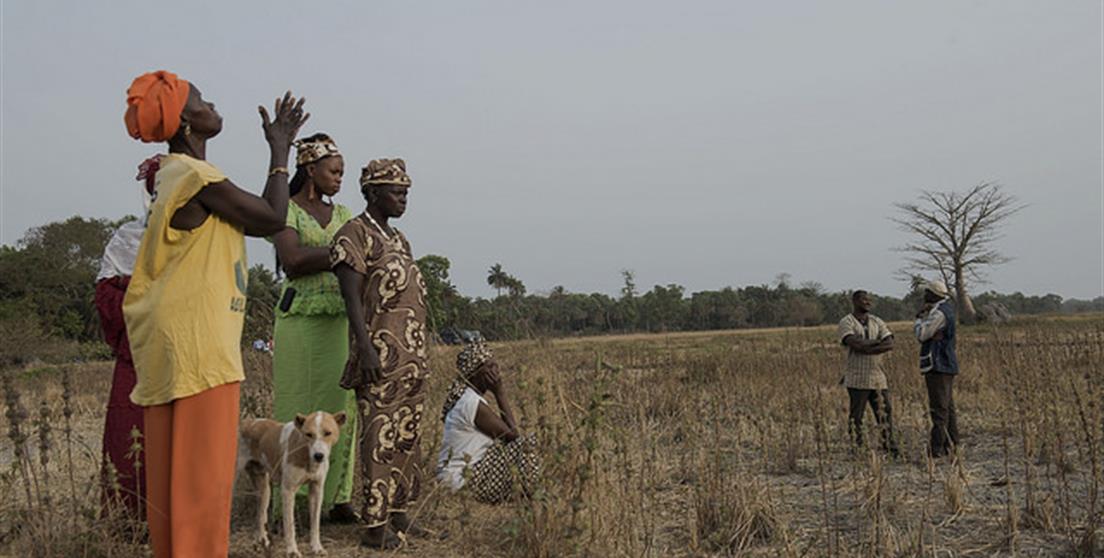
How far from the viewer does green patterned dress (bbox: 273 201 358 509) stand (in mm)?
3922

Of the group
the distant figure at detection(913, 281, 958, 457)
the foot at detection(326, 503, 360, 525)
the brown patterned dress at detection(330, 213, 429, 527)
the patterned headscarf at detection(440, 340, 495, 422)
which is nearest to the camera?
the brown patterned dress at detection(330, 213, 429, 527)

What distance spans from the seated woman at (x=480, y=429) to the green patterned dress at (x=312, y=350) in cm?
84

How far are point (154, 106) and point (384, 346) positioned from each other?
1.48 metres

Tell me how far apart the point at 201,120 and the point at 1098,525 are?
416cm

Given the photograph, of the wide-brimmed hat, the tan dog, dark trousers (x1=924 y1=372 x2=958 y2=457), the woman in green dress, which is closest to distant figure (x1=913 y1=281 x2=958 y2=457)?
dark trousers (x1=924 y1=372 x2=958 y2=457)

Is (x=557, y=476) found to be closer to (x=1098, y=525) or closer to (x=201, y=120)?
(x=201, y=120)

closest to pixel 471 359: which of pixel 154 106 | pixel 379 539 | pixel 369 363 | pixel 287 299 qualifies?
pixel 287 299

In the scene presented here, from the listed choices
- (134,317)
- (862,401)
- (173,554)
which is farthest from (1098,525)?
(134,317)

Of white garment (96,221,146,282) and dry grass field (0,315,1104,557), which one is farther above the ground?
white garment (96,221,146,282)

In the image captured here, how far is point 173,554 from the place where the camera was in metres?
2.51

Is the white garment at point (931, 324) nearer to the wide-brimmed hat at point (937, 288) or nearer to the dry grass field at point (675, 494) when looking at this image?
the wide-brimmed hat at point (937, 288)

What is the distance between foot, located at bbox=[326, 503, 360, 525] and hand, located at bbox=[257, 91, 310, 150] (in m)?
2.01

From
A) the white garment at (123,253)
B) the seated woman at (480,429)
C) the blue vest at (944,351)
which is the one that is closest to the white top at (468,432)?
the seated woman at (480,429)

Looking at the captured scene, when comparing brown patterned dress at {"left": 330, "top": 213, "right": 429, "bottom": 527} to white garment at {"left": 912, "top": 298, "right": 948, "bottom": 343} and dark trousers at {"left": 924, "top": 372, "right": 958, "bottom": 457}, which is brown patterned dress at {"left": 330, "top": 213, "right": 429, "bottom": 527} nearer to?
dark trousers at {"left": 924, "top": 372, "right": 958, "bottom": 457}
